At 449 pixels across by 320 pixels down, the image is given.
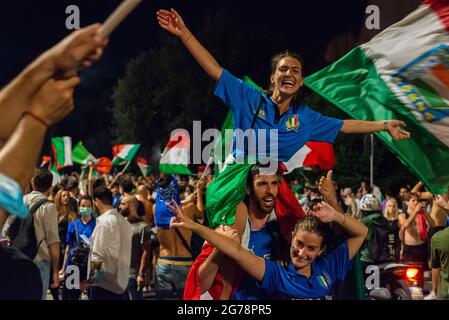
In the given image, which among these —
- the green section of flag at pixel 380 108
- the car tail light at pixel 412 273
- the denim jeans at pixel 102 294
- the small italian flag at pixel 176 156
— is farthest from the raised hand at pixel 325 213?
the small italian flag at pixel 176 156

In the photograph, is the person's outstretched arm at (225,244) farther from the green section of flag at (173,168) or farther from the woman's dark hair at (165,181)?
the green section of flag at (173,168)

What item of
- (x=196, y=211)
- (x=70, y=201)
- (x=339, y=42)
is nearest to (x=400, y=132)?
(x=339, y=42)

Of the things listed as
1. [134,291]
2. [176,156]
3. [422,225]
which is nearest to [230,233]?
[134,291]

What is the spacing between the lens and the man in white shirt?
24.5ft

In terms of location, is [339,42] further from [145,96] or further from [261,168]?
[145,96]

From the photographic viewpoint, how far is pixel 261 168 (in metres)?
4.70

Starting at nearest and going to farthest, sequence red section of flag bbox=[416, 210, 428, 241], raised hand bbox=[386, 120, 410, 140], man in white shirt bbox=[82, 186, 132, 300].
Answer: raised hand bbox=[386, 120, 410, 140], man in white shirt bbox=[82, 186, 132, 300], red section of flag bbox=[416, 210, 428, 241]

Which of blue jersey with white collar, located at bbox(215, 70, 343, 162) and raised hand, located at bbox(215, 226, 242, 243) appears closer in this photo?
raised hand, located at bbox(215, 226, 242, 243)

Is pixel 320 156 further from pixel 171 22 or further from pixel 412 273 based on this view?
pixel 171 22

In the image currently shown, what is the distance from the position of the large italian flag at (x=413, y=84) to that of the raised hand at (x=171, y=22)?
77.0 inches

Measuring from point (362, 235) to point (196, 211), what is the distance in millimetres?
5323

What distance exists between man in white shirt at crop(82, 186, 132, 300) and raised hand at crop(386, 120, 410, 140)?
3.33 m

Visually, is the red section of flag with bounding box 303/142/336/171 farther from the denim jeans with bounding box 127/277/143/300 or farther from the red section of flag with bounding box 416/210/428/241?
the denim jeans with bounding box 127/277/143/300

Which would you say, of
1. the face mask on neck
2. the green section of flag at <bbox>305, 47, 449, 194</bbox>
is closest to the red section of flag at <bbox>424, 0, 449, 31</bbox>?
the green section of flag at <bbox>305, 47, 449, 194</bbox>
